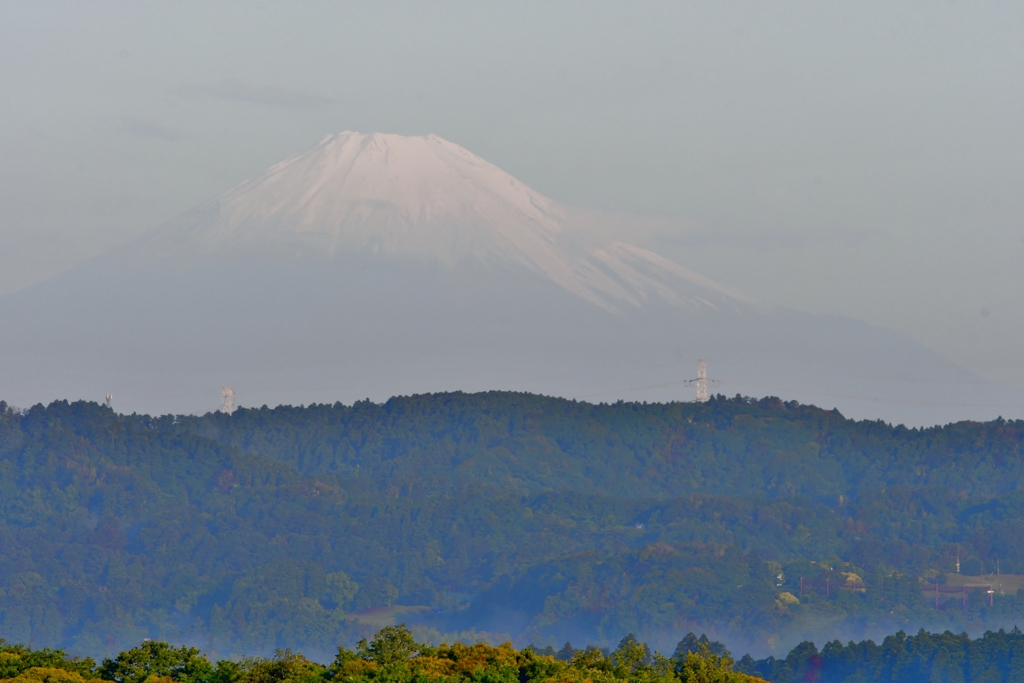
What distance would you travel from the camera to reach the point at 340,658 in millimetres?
86250

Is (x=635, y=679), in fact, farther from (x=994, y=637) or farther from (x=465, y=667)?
(x=994, y=637)

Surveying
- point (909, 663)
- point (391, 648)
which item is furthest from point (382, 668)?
point (909, 663)

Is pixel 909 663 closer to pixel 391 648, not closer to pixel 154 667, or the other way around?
pixel 391 648

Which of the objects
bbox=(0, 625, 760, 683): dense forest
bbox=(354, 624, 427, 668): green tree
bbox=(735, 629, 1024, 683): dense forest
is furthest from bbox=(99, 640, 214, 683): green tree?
bbox=(735, 629, 1024, 683): dense forest

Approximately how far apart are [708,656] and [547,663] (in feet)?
60.8

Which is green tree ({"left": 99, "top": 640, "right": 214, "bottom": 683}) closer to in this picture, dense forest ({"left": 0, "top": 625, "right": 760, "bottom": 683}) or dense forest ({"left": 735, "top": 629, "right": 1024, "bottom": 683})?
dense forest ({"left": 0, "top": 625, "right": 760, "bottom": 683})

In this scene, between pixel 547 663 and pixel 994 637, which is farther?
pixel 994 637

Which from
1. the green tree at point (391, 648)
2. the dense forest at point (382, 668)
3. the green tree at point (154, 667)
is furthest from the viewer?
the green tree at point (391, 648)

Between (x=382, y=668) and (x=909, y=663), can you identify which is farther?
(x=909, y=663)

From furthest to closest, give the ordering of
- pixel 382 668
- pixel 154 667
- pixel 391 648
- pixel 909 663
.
Answer: 1. pixel 909 663
2. pixel 391 648
3. pixel 154 667
4. pixel 382 668

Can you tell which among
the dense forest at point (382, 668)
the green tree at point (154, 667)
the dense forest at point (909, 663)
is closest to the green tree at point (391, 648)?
the dense forest at point (382, 668)

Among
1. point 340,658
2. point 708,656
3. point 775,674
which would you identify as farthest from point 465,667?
point 775,674

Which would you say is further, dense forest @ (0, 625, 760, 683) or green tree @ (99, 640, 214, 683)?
green tree @ (99, 640, 214, 683)

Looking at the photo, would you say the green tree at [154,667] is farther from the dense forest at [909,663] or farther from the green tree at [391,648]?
the dense forest at [909,663]
